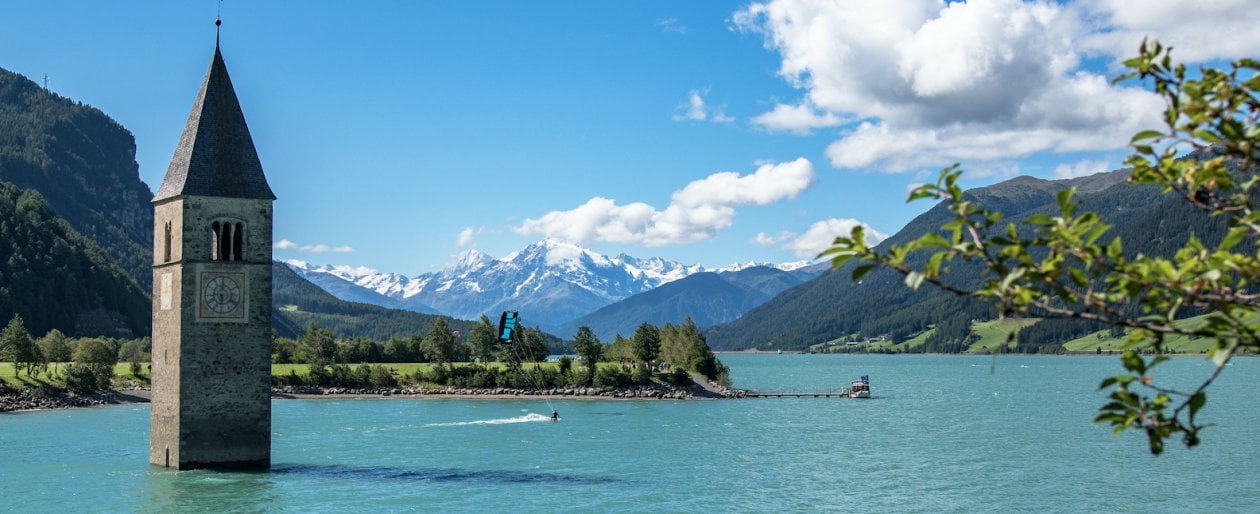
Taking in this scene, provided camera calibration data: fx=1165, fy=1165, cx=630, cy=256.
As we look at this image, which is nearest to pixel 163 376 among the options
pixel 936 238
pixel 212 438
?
pixel 212 438

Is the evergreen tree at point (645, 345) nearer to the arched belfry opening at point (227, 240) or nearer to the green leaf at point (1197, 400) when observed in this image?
the arched belfry opening at point (227, 240)

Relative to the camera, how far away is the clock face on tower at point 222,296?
53625 mm

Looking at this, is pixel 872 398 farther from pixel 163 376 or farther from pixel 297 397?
pixel 163 376

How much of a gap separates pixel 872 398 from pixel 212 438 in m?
101

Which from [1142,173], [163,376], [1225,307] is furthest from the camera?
[163,376]

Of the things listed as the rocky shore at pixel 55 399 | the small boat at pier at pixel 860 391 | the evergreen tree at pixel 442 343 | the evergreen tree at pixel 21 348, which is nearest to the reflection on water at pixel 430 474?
the rocky shore at pixel 55 399

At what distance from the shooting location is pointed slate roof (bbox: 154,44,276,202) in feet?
179

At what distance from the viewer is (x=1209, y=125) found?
797 cm

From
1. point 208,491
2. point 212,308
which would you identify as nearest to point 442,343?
point 212,308

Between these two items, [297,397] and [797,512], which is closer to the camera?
[797,512]

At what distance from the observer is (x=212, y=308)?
2117 inches

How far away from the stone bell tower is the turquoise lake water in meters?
1.93

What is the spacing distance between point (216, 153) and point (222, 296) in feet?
23.0

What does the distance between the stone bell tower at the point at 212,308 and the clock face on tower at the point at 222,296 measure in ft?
0.15
